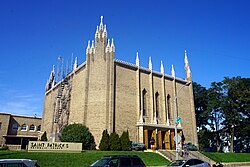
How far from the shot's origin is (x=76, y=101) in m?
36.6

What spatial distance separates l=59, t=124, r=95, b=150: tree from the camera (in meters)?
29.2

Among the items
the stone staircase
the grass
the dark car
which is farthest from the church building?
the dark car

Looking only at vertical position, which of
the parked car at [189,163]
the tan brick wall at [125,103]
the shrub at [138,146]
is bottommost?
the parked car at [189,163]

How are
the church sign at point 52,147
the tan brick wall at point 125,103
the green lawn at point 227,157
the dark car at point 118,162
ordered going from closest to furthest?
the dark car at point 118,162, the church sign at point 52,147, the green lawn at point 227,157, the tan brick wall at point 125,103

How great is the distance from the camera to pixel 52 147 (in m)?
23.3

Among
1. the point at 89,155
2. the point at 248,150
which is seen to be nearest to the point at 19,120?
the point at 89,155

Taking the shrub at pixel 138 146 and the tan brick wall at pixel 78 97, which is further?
the tan brick wall at pixel 78 97

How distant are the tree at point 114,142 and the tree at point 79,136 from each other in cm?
307

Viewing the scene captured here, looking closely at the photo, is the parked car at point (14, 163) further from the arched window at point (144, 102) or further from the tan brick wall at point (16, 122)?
the tan brick wall at point (16, 122)

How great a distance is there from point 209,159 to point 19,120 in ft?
130

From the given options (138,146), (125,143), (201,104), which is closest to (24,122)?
(125,143)

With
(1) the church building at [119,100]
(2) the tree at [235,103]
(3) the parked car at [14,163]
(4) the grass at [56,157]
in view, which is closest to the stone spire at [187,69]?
(1) the church building at [119,100]

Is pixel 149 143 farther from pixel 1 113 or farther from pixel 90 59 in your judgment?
pixel 1 113

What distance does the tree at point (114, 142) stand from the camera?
28578mm
